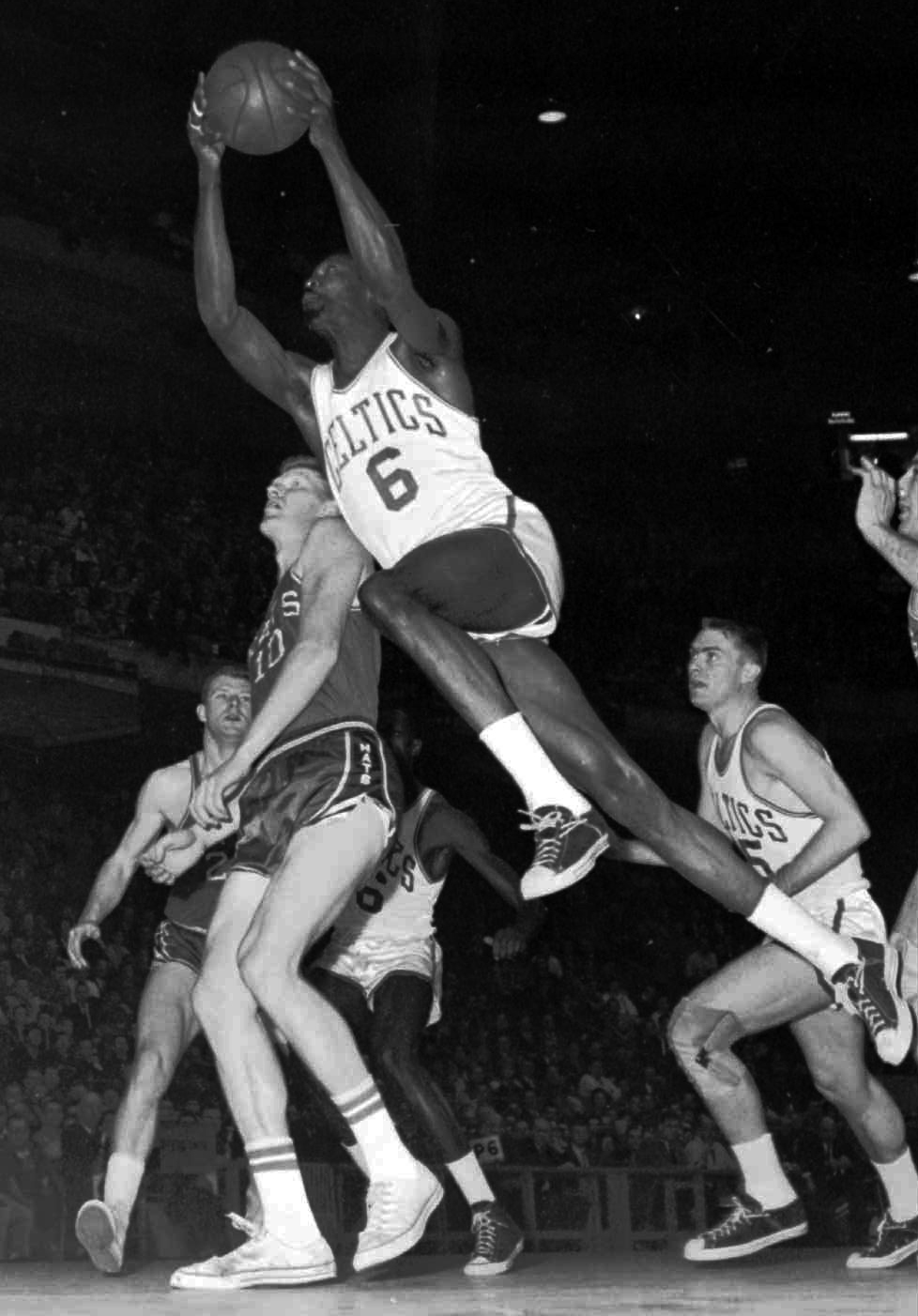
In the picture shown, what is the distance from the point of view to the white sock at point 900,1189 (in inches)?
215

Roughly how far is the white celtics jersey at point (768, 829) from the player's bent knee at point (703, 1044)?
0.52m

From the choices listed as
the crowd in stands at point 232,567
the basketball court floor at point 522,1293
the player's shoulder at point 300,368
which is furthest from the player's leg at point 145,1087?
the crowd in stands at point 232,567

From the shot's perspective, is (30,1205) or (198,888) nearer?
(198,888)

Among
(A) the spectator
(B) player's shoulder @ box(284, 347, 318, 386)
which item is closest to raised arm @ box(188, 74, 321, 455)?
(B) player's shoulder @ box(284, 347, 318, 386)

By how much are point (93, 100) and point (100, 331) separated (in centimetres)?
296

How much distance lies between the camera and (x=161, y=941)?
→ 18.8 ft

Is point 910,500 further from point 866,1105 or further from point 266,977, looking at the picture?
point 266,977

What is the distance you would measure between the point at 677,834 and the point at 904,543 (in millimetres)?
1313

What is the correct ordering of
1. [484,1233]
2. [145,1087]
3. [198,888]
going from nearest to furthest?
[145,1087] → [484,1233] → [198,888]

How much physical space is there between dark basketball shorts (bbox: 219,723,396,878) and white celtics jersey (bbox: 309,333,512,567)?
0.53 metres

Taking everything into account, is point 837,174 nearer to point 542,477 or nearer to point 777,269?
point 777,269

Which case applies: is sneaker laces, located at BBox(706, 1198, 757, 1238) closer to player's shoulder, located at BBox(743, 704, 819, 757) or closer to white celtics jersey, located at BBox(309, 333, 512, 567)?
player's shoulder, located at BBox(743, 704, 819, 757)

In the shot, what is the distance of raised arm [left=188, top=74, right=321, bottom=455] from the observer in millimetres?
4938

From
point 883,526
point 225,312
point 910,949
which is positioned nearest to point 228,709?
point 225,312
